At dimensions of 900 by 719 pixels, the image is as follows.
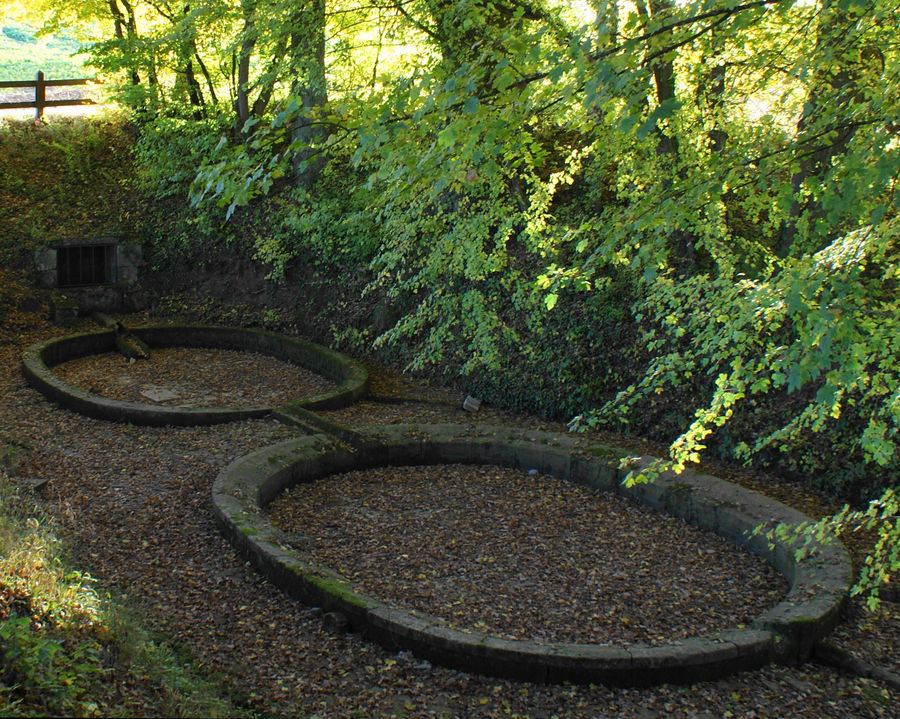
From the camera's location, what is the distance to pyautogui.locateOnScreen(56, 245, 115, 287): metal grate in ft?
48.3

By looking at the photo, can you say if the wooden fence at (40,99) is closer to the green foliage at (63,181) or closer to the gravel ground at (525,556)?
the green foliage at (63,181)

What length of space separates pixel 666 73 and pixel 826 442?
453cm

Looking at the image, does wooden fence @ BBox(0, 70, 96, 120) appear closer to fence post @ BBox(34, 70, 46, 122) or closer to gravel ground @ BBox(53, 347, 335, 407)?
fence post @ BBox(34, 70, 46, 122)

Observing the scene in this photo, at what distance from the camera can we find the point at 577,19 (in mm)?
9945

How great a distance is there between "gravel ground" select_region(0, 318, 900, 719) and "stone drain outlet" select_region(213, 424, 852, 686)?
98 mm

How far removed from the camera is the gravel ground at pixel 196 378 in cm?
1071

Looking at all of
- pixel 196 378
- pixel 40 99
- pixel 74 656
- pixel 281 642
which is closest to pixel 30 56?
pixel 40 99

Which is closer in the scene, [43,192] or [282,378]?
[282,378]

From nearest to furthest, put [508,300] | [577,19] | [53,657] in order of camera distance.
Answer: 1. [53,657]
2. [577,19]
3. [508,300]

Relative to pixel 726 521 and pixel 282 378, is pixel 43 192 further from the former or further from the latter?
pixel 726 521

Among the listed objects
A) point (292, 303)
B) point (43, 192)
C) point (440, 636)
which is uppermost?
point (43, 192)

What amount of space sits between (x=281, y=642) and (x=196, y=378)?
7220 millimetres

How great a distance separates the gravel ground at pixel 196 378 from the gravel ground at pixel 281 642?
2651 millimetres

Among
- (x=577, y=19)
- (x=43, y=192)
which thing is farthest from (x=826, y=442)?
(x=43, y=192)
